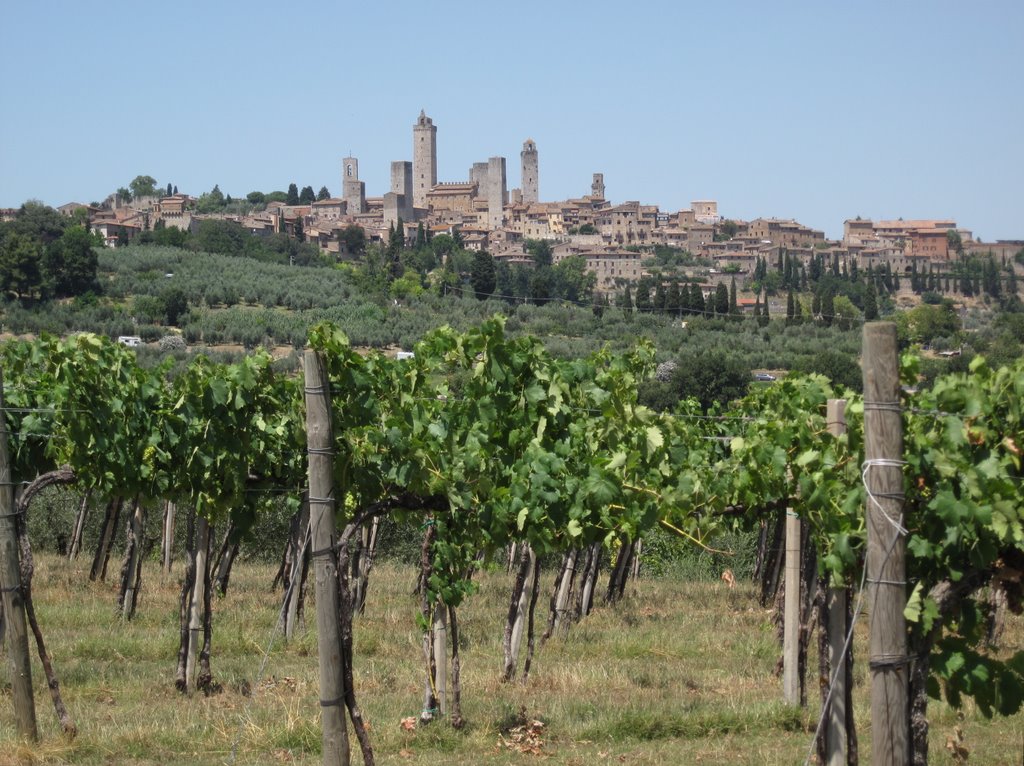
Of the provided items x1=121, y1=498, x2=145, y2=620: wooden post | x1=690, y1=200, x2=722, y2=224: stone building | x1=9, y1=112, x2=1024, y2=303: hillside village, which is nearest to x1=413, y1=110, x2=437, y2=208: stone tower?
x1=9, y1=112, x2=1024, y2=303: hillside village

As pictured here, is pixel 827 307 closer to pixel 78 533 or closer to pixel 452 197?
pixel 452 197

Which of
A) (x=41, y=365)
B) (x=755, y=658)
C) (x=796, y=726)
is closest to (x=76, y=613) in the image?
(x=41, y=365)

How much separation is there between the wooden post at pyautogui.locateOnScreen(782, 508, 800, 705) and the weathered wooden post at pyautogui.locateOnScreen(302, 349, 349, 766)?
3.01m

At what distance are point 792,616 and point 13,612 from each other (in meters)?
4.03

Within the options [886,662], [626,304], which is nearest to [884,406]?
[886,662]

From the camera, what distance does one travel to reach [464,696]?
25.1 ft

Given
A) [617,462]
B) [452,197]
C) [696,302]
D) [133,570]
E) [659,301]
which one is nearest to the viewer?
[617,462]

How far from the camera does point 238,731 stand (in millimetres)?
6445

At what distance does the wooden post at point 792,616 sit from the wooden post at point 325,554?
301 centimetres

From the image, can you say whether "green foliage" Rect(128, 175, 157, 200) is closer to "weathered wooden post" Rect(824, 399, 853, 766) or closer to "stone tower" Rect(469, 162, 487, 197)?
"stone tower" Rect(469, 162, 487, 197)

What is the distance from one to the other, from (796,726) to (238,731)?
9.63 ft

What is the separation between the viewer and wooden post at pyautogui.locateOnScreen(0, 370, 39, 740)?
5914 mm

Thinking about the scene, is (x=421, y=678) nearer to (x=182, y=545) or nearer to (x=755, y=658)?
(x=755, y=658)

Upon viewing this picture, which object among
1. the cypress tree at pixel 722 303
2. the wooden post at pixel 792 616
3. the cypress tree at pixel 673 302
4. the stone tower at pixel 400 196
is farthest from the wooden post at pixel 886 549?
the stone tower at pixel 400 196
